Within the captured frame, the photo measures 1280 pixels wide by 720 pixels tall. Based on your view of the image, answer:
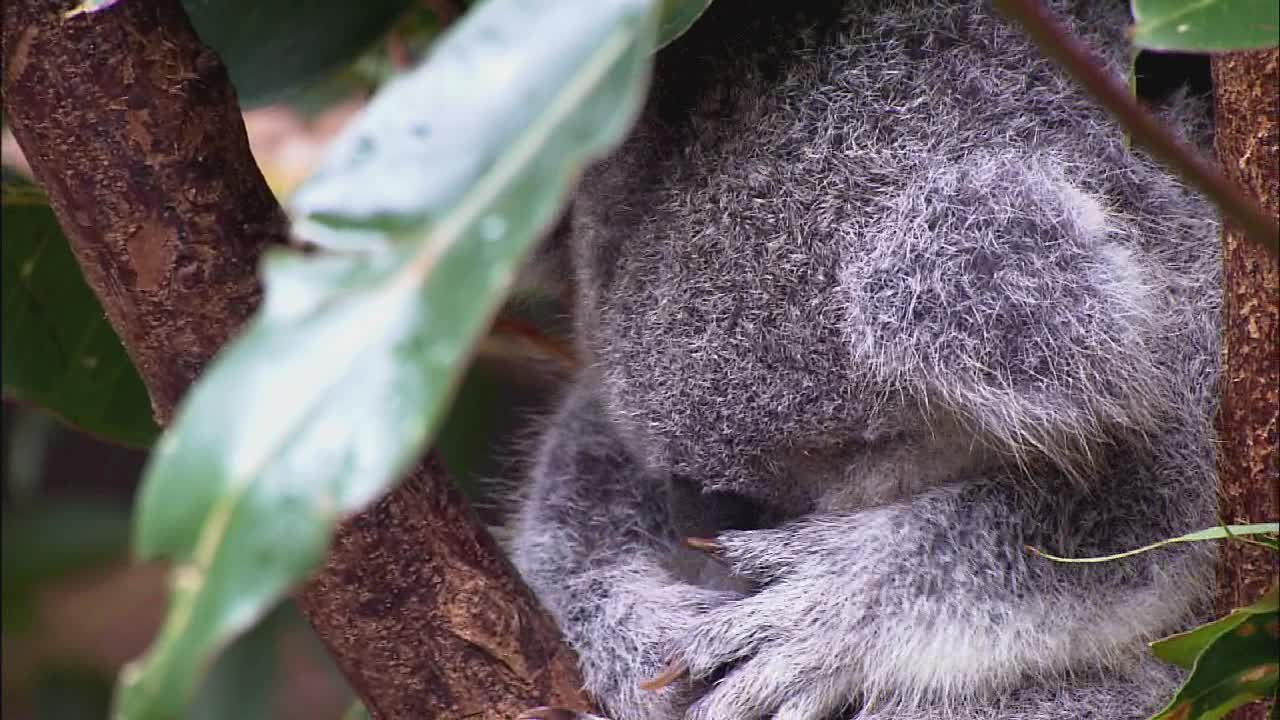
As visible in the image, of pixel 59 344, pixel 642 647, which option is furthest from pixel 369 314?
pixel 59 344

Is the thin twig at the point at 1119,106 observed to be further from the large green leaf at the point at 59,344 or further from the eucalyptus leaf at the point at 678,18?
the large green leaf at the point at 59,344

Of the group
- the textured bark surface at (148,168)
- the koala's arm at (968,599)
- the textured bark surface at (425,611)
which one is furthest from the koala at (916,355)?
the textured bark surface at (148,168)

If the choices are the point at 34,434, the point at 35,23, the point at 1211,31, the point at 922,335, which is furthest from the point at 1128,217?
the point at 34,434

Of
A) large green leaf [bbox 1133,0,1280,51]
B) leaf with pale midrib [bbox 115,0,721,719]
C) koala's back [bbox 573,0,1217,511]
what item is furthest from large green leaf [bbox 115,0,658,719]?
koala's back [bbox 573,0,1217,511]

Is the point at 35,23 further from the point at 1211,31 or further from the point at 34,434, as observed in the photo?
the point at 34,434

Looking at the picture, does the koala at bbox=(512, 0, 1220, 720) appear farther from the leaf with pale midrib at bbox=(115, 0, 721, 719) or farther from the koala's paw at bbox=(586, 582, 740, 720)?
the leaf with pale midrib at bbox=(115, 0, 721, 719)

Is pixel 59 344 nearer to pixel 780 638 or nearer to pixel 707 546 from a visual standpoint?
pixel 707 546

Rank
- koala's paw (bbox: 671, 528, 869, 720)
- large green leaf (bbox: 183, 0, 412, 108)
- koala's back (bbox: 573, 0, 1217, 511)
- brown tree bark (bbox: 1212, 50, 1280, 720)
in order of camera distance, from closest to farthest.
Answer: brown tree bark (bbox: 1212, 50, 1280, 720)
koala's back (bbox: 573, 0, 1217, 511)
koala's paw (bbox: 671, 528, 869, 720)
large green leaf (bbox: 183, 0, 412, 108)
